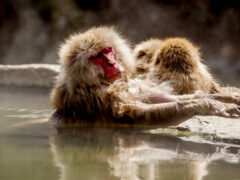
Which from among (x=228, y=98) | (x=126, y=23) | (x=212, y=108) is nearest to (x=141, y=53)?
(x=228, y=98)

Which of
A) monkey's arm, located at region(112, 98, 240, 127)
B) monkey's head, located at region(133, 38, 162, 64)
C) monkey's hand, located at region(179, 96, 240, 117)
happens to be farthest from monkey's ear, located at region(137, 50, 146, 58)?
monkey's hand, located at region(179, 96, 240, 117)

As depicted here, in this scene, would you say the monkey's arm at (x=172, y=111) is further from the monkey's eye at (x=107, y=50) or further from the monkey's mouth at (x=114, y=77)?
the monkey's eye at (x=107, y=50)

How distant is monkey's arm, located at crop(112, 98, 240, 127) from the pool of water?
108 mm

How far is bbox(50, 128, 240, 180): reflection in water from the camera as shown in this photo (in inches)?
60.0

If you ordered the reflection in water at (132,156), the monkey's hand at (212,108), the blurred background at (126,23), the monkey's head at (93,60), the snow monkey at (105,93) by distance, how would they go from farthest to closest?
the blurred background at (126,23) < the monkey's head at (93,60) < the snow monkey at (105,93) < the monkey's hand at (212,108) < the reflection in water at (132,156)

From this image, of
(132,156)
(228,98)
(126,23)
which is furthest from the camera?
(126,23)

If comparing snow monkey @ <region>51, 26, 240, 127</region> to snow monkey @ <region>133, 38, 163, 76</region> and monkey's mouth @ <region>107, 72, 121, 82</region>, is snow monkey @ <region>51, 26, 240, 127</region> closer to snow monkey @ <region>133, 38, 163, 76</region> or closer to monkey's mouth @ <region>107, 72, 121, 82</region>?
monkey's mouth @ <region>107, 72, 121, 82</region>

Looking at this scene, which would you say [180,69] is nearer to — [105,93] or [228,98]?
[228,98]

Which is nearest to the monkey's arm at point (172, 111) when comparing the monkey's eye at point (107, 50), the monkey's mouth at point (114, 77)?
the monkey's mouth at point (114, 77)

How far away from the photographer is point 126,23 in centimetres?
769

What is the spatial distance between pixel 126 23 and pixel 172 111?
5.27m

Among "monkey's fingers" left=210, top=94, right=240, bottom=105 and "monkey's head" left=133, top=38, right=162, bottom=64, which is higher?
"monkey's head" left=133, top=38, right=162, bottom=64

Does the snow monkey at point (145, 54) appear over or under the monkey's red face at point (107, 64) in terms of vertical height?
over

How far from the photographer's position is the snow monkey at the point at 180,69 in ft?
10.1
